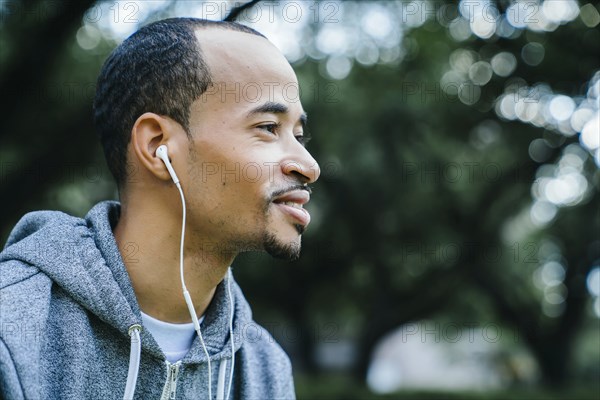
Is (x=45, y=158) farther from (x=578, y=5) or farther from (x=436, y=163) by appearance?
(x=436, y=163)

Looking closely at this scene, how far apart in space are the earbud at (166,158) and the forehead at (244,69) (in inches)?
8.3

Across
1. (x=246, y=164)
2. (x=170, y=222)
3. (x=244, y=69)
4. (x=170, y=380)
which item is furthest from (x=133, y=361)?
(x=244, y=69)

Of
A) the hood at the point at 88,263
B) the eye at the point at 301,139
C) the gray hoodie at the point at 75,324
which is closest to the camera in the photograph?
the gray hoodie at the point at 75,324

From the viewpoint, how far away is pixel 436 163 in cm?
1298

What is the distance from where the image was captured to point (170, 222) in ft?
6.81

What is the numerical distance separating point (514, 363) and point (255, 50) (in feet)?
110

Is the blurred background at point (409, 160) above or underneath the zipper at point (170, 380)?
above

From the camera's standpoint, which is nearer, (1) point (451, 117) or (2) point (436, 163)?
(1) point (451, 117)

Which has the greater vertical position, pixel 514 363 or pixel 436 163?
pixel 436 163

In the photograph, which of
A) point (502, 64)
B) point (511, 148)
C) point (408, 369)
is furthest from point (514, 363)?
point (502, 64)

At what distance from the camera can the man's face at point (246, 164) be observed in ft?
6.62

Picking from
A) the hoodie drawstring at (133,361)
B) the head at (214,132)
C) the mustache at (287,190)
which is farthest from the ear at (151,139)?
the hoodie drawstring at (133,361)

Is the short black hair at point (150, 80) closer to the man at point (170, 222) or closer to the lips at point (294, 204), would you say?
the man at point (170, 222)

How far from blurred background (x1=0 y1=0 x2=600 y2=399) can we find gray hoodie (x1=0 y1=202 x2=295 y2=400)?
333 cm
